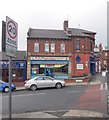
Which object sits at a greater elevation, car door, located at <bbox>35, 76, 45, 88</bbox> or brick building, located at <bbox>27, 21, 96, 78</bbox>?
brick building, located at <bbox>27, 21, 96, 78</bbox>

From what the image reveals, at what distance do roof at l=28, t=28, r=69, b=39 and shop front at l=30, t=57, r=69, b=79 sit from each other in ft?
12.0

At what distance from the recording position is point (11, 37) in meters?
7.57

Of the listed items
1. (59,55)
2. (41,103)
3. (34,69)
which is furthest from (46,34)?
(41,103)

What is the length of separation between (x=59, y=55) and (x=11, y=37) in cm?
3985

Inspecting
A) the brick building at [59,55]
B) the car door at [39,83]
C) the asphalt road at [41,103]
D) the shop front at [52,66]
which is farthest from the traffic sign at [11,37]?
the shop front at [52,66]

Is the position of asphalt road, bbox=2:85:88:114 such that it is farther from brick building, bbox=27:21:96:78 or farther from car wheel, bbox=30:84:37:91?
brick building, bbox=27:21:96:78

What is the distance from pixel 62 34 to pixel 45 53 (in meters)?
4.92

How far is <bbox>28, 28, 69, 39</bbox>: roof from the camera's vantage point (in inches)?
1890

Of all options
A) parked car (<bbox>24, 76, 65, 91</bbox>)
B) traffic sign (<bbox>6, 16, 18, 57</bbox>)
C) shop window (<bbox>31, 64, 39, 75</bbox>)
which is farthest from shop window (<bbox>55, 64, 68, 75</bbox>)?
traffic sign (<bbox>6, 16, 18, 57</bbox>)

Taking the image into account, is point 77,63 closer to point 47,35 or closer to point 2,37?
point 47,35


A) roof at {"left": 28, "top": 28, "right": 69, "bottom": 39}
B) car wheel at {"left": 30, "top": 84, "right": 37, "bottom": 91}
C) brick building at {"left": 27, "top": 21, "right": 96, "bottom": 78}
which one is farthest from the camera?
roof at {"left": 28, "top": 28, "right": 69, "bottom": 39}

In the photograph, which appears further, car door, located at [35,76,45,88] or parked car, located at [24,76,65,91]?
car door, located at [35,76,45,88]

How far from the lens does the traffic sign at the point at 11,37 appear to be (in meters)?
7.30

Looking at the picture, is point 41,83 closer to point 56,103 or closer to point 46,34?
point 56,103
